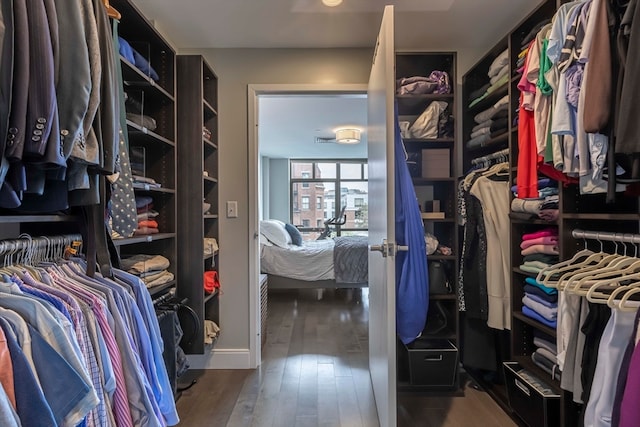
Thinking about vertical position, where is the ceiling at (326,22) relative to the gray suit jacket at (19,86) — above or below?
above

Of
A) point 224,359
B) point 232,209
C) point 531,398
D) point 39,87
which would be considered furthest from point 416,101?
point 224,359

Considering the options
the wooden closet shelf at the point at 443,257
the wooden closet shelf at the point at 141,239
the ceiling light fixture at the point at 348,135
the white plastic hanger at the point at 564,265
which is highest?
the ceiling light fixture at the point at 348,135

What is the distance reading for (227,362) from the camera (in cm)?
252

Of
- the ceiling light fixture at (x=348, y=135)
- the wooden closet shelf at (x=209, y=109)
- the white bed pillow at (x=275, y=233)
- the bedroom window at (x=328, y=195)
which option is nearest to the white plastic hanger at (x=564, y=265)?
the wooden closet shelf at (x=209, y=109)

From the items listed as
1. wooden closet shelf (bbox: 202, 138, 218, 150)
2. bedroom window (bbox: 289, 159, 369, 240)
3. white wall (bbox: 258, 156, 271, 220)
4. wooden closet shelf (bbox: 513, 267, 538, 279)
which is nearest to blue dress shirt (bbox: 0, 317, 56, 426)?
wooden closet shelf (bbox: 202, 138, 218, 150)

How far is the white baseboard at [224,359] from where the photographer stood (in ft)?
8.23

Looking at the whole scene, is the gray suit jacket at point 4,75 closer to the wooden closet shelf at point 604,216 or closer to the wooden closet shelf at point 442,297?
the wooden closet shelf at point 604,216

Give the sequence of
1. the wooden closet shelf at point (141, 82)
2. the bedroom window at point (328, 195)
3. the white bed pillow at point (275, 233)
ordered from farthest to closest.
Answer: the bedroom window at point (328, 195) → the white bed pillow at point (275, 233) → the wooden closet shelf at point (141, 82)

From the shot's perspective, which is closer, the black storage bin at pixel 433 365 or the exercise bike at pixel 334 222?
the black storage bin at pixel 433 365

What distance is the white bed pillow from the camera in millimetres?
4574

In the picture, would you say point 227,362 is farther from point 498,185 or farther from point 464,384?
point 498,185

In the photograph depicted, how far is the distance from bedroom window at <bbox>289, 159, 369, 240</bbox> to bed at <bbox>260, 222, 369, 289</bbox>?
9.95 feet

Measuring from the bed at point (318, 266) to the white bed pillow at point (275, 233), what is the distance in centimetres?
21

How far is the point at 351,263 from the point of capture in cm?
414
